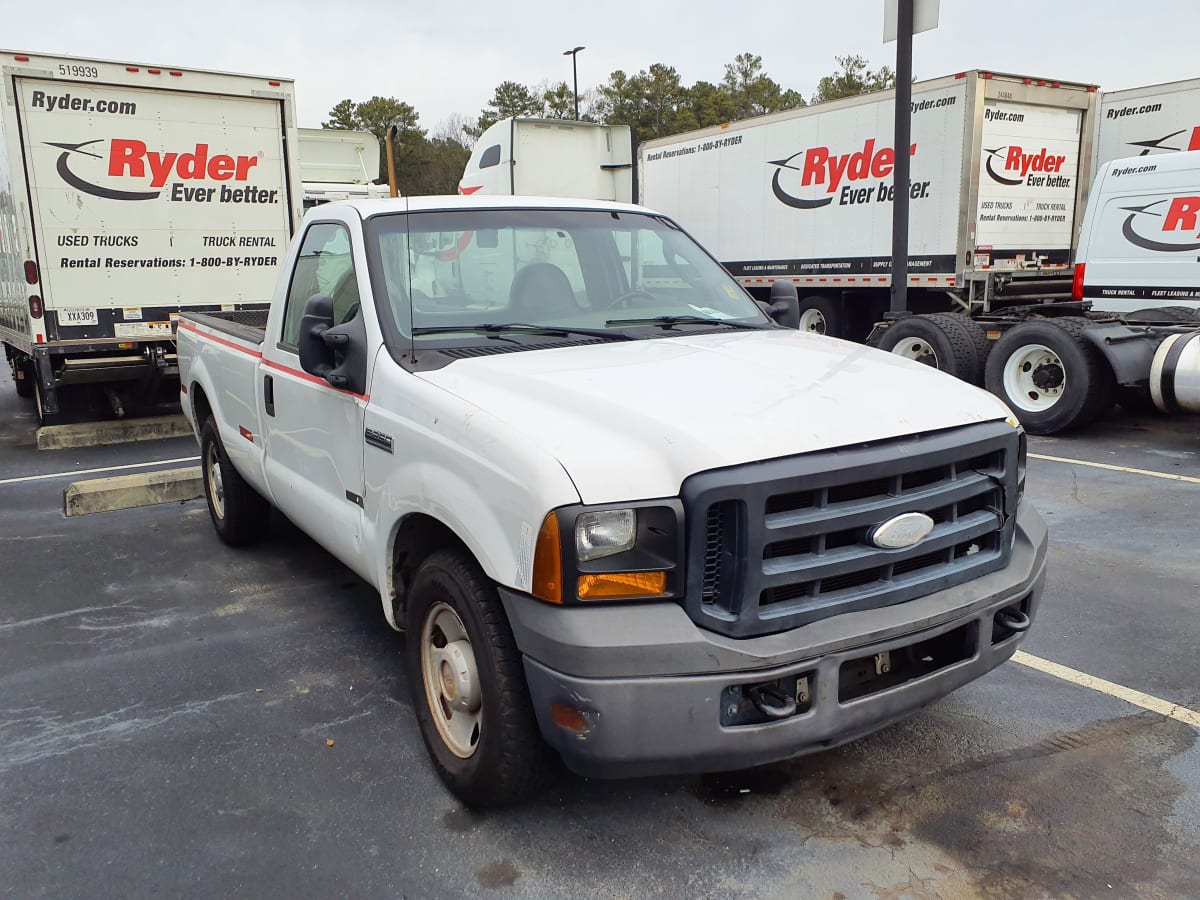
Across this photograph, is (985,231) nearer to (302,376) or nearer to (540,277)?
(540,277)

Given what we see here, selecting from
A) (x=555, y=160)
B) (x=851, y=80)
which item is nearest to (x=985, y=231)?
(x=555, y=160)

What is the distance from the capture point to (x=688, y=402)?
284 cm

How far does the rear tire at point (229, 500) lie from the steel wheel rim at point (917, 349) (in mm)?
7284

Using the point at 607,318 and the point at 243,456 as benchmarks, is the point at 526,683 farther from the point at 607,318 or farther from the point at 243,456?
the point at 243,456

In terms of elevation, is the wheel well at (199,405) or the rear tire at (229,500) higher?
the wheel well at (199,405)

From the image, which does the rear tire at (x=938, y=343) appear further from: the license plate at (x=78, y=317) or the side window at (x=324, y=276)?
the license plate at (x=78, y=317)

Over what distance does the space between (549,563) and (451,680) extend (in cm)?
79

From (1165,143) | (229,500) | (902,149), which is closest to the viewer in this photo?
(229,500)

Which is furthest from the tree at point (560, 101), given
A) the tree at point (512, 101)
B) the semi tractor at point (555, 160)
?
the semi tractor at point (555, 160)

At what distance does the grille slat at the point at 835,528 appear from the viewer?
253 centimetres

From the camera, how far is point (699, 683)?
2.48 metres

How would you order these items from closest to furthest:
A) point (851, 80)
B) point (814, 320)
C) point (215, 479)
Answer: point (215, 479) < point (814, 320) < point (851, 80)

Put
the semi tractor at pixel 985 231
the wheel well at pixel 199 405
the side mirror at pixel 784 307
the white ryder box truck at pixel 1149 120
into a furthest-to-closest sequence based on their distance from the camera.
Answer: the white ryder box truck at pixel 1149 120 < the semi tractor at pixel 985 231 < the wheel well at pixel 199 405 < the side mirror at pixel 784 307

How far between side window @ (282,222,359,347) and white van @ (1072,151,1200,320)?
26.4ft
